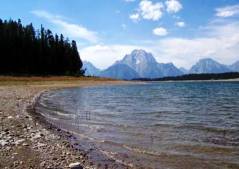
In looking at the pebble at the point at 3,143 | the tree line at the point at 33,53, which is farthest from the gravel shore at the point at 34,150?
the tree line at the point at 33,53

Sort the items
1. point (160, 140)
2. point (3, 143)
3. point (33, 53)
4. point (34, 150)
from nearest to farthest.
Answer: point (34, 150) < point (3, 143) < point (160, 140) < point (33, 53)

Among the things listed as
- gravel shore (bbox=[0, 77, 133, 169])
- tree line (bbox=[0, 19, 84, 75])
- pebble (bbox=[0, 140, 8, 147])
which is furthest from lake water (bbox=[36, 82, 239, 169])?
tree line (bbox=[0, 19, 84, 75])

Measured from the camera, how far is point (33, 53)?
379ft

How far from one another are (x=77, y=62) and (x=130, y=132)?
123m

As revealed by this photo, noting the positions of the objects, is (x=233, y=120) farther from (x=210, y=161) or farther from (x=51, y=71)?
(x=51, y=71)

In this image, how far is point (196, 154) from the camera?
14.8 meters

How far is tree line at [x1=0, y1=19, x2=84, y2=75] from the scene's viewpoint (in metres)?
105

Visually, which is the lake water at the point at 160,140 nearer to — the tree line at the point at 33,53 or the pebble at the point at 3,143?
the pebble at the point at 3,143

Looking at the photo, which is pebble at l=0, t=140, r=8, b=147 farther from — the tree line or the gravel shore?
the tree line

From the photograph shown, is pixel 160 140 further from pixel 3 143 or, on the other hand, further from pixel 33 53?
pixel 33 53

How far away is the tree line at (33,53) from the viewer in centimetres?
10512

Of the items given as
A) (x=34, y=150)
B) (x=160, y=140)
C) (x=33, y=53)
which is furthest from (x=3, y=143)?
(x=33, y=53)

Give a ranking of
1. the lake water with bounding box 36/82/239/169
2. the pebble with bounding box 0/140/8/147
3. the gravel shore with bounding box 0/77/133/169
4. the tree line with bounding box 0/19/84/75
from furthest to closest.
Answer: the tree line with bounding box 0/19/84/75 < the pebble with bounding box 0/140/8/147 < the lake water with bounding box 36/82/239/169 < the gravel shore with bounding box 0/77/133/169

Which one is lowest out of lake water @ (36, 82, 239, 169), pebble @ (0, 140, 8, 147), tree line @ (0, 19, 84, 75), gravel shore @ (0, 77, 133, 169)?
lake water @ (36, 82, 239, 169)
